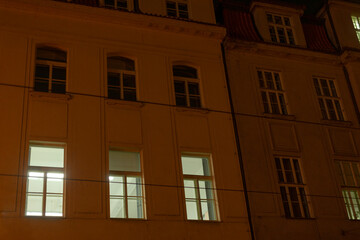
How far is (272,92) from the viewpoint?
1911cm

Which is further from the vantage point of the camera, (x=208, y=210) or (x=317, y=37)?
(x=317, y=37)

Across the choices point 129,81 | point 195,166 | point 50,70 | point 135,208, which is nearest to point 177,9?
point 129,81

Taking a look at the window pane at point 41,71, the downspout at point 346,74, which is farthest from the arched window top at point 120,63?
the downspout at point 346,74

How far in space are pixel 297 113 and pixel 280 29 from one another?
4.26 metres

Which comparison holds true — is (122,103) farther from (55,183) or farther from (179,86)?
(55,183)

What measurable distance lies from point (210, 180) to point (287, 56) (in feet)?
22.7

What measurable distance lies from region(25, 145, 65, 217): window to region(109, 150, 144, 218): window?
4.88 ft

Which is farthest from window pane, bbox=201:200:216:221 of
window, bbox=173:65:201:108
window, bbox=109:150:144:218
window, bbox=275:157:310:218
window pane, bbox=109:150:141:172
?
window, bbox=173:65:201:108

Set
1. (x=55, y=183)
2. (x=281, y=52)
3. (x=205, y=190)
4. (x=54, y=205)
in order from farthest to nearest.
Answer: (x=281, y=52)
(x=205, y=190)
(x=55, y=183)
(x=54, y=205)

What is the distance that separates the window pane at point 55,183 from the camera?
46.0ft

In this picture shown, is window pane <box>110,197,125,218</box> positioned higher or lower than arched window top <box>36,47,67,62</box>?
lower

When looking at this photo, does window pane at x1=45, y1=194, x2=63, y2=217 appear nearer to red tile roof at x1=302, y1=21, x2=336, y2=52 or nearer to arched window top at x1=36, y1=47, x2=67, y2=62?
arched window top at x1=36, y1=47, x2=67, y2=62

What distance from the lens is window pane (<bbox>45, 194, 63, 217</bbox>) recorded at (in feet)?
45.0

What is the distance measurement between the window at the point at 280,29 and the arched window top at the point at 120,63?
259 inches
